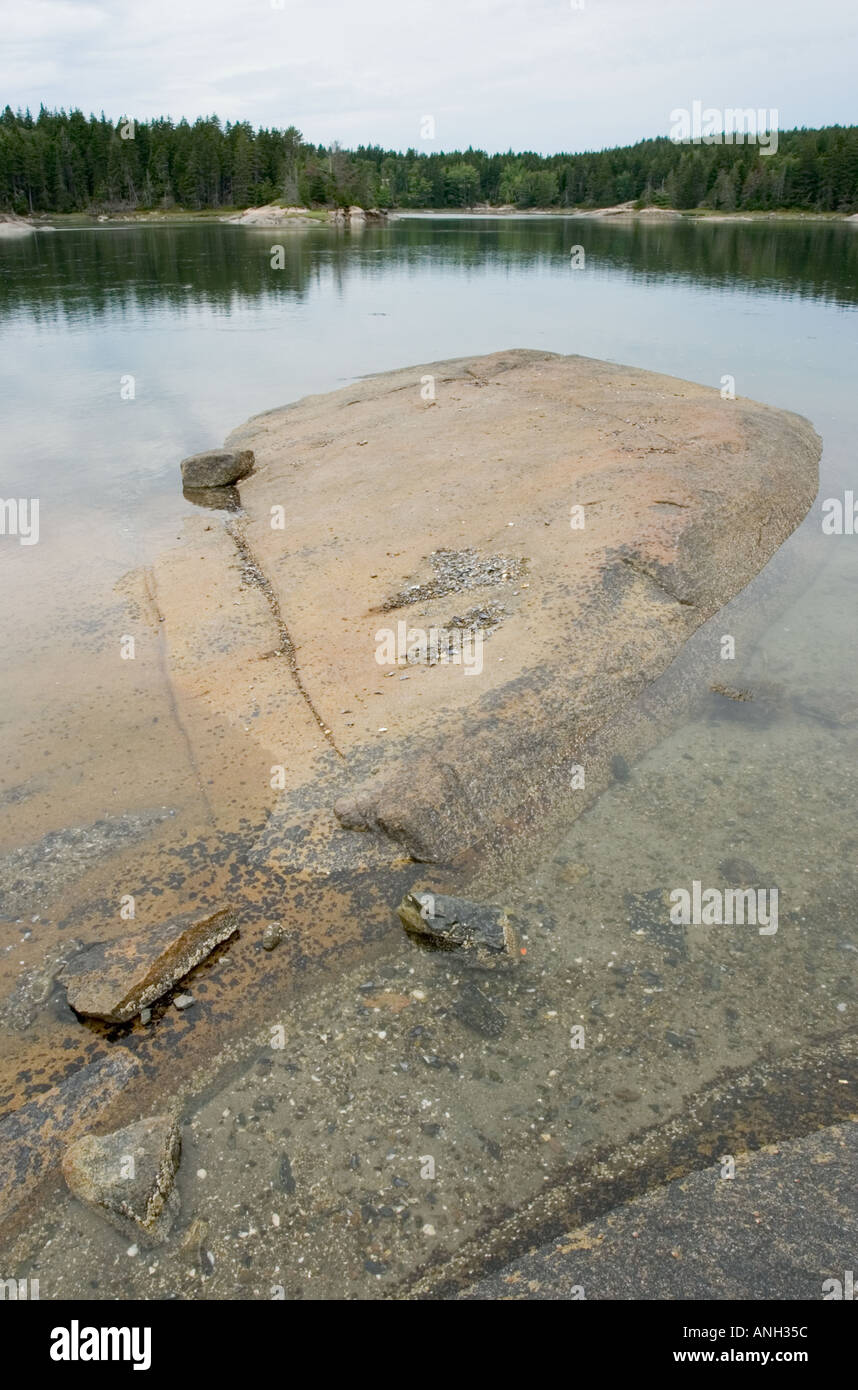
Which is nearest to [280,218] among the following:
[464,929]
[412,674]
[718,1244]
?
[412,674]

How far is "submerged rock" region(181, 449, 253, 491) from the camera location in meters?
15.7

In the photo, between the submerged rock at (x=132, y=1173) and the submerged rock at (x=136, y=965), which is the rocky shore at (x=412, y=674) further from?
the submerged rock at (x=132, y=1173)

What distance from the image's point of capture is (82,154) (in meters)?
127

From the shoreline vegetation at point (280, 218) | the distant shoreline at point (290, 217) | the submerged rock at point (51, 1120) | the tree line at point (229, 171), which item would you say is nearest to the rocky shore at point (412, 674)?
the submerged rock at point (51, 1120)

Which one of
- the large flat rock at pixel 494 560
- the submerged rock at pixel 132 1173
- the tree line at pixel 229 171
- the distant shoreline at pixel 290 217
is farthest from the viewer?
the tree line at pixel 229 171

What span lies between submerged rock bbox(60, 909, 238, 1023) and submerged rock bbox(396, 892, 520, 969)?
4.39 ft

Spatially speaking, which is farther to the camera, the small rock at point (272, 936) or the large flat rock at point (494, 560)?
the large flat rock at point (494, 560)

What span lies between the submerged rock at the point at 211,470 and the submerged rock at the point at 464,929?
11.5m

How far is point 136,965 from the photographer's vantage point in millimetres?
5762

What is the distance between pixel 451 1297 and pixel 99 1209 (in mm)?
1841

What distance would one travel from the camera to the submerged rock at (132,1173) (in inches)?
Answer: 173

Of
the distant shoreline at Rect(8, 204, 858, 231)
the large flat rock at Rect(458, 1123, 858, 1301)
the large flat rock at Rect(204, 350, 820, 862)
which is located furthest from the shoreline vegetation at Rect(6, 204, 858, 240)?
the large flat rock at Rect(458, 1123, 858, 1301)

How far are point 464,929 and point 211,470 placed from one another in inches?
468

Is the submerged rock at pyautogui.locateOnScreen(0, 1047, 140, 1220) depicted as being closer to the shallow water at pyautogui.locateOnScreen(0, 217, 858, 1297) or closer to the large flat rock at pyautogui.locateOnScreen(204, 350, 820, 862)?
the shallow water at pyautogui.locateOnScreen(0, 217, 858, 1297)
